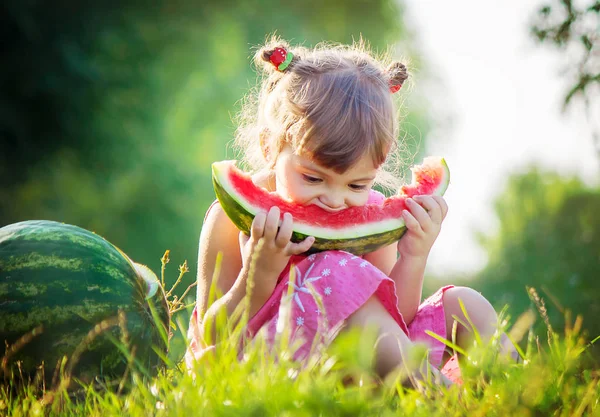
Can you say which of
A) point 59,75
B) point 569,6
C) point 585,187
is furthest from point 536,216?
point 59,75

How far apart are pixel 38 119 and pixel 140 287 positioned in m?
7.50

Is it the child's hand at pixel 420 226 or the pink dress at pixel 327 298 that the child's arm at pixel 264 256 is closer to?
the pink dress at pixel 327 298

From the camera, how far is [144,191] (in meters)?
11.6

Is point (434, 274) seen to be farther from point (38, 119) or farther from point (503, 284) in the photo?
point (38, 119)

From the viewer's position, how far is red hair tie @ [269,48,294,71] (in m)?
3.77

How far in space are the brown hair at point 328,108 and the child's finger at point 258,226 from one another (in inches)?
16.1

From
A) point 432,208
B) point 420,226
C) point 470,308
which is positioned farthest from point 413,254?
point 470,308

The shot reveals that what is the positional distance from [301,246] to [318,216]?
0.23 m

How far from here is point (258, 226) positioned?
3080 mm

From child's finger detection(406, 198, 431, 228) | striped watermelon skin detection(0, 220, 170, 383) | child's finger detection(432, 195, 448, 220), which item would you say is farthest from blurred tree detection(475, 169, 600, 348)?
striped watermelon skin detection(0, 220, 170, 383)

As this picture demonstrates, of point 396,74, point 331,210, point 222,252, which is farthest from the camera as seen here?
point 396,74

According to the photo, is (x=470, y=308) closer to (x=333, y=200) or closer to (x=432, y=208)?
(x=432, y=208)

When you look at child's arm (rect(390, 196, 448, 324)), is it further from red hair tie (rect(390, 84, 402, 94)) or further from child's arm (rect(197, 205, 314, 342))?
red hair tie (rect(390, 84, 402, 94))

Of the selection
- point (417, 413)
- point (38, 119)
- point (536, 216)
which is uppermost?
point (38, 119)
